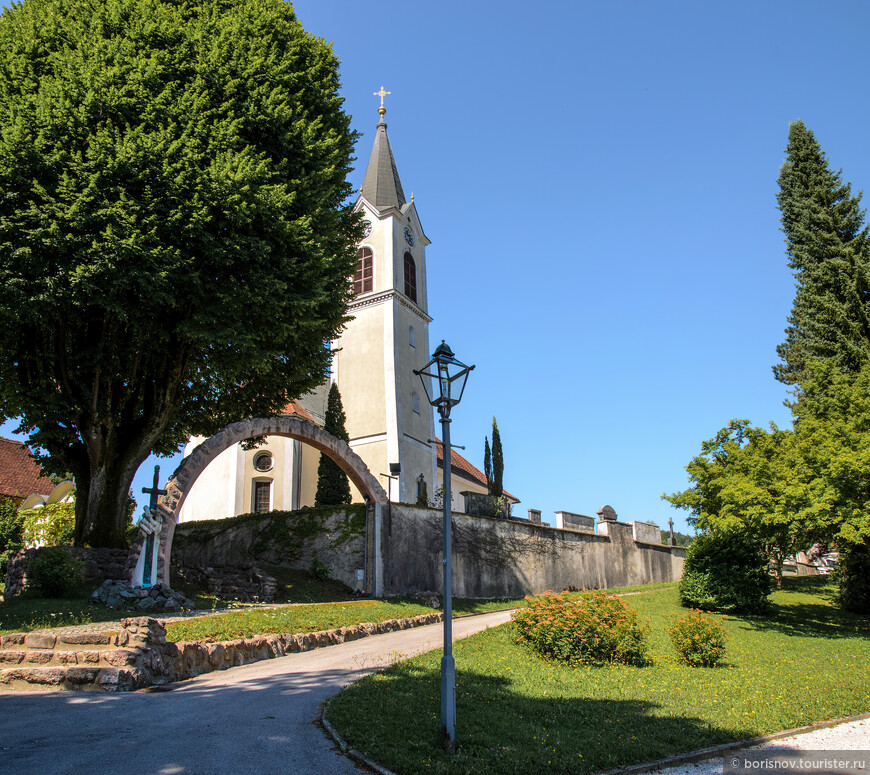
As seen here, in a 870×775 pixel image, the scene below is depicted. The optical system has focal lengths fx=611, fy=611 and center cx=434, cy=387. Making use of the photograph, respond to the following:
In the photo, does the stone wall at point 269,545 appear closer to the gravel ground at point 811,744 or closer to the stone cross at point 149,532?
the stone cross at point 149,532

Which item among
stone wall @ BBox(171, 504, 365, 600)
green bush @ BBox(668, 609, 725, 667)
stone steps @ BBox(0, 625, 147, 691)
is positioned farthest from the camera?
stone wall @ BBox(171, 504, 365, 600)

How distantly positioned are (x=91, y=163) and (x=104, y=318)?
4.30 metres

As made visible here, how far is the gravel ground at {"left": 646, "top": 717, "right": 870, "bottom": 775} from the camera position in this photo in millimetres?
6965

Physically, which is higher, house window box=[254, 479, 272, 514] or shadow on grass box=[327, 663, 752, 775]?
house window box=[254, 479, 272, 514]

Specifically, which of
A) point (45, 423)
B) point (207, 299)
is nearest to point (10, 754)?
point (207, 299)

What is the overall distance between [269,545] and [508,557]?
10205 millimetres

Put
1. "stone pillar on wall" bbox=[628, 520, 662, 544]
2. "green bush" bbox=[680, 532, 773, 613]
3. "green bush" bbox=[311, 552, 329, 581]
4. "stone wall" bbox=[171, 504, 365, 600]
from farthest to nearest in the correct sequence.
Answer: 1. "stone pillar on wall" bbox=[628, 520, 662, 544]
2. "green bush" bbox=[311, 552, 329, 581]
3. "stone wall" bbox=[171, 504, 365, 600]
4. "green bush" bbox=[680, 532, 773, 613]

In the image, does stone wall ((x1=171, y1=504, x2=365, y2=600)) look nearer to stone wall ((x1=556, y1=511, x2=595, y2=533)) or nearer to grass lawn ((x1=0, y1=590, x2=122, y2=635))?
grass lawn ((x1=0, y1=590, x2=122, y2=635))

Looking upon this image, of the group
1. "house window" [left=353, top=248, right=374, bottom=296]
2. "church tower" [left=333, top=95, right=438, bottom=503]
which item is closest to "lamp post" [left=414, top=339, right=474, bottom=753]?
"church tower" [left=333, top=95, right=438, bottom=503]

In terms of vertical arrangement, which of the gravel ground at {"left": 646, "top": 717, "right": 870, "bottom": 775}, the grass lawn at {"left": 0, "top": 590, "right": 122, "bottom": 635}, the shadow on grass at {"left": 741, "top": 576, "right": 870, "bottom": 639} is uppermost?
the grass lawn at {"left": 0, "top": 590, "right": 122, "bottom": 635}

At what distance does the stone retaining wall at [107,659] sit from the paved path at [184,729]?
312 mm

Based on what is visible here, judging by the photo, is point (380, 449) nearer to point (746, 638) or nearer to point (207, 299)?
point (207, 299)

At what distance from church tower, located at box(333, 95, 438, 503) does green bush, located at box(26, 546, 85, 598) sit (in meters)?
20.8

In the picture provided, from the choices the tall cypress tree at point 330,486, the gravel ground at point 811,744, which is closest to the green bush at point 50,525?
the tall cypress tree at point 330,486
